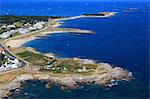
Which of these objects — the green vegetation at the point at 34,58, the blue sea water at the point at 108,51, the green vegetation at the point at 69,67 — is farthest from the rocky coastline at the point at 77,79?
the green vegetation at the point at 34,58

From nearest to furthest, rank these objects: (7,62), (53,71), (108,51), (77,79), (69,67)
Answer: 1. (77,79)
2. (53,71)
3. (69,67)
4. (7,62)
5. (108,51)

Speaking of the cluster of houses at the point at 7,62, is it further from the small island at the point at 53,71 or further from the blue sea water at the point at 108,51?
the blue sea water at the point at 108,51

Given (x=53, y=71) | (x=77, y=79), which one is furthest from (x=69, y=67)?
(x=77, y=79)

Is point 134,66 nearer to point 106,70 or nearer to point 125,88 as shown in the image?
point 106,70

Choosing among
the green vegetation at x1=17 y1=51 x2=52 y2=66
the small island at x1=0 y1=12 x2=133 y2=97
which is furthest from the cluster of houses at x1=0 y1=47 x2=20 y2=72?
the green vegetation at x1=17 y1=51 x2=52 y2=66

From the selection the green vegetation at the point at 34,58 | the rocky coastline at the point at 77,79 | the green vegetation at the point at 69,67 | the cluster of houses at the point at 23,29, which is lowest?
the rocky coastline at the point at 77,79

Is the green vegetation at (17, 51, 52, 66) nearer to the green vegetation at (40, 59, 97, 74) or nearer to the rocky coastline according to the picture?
the green vegetation at (40, 59, 97, 74)

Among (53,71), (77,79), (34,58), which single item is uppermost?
(34,58)

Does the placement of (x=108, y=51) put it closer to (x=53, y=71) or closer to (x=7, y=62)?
(x=53, y=71)

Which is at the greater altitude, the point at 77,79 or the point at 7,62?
the point at 7,62
